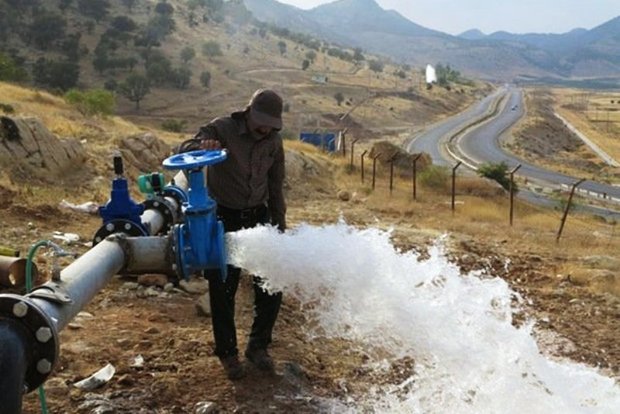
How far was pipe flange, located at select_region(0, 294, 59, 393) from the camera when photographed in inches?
72.8

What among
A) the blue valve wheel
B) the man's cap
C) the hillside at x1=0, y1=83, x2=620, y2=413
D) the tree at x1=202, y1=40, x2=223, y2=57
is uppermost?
the tree at x1=202, y1=40, x2=223, y2=57

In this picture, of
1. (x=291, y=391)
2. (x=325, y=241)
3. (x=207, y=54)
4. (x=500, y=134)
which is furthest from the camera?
(x=207, y=54)

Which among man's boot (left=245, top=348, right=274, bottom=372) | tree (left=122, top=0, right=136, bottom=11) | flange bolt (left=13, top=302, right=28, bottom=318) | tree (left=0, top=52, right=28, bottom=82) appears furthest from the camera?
tree (left=122, top=0, right=136, bottom=11)

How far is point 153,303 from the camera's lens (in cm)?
513

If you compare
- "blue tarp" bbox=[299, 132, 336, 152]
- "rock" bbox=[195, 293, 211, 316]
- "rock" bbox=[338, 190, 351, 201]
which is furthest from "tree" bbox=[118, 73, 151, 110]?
"rock" bbox=[195, 293, 211, 316]

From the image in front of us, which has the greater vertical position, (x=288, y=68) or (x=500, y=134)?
(x=288, y=68)

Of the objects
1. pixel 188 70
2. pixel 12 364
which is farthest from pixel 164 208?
pixel 188 70

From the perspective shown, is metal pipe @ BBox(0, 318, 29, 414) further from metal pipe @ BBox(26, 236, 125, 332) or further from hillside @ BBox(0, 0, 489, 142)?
hillside @ BBox(0, 0, 489, 142)

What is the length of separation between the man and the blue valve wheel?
0.83 metres

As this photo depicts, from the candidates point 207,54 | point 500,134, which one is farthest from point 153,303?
point 207,54

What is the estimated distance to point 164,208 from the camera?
12.6 feet

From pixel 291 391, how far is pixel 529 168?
172 ft

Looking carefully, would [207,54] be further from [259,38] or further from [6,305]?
[6,305]

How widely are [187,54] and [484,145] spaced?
35.4 meters
